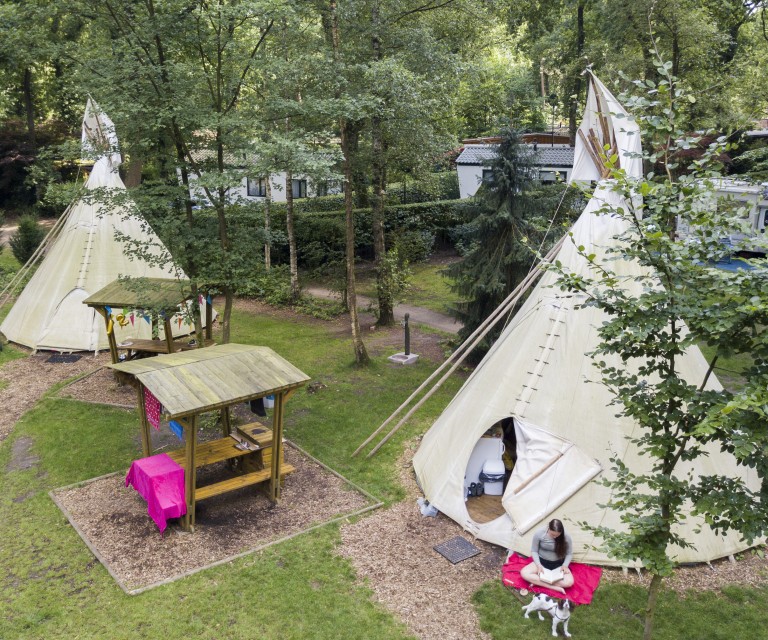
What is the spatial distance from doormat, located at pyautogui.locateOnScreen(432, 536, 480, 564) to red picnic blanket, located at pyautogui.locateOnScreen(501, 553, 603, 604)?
0.50 meters

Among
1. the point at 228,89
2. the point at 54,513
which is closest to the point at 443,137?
the point at 228,89

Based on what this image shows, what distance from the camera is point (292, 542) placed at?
28.2 ft

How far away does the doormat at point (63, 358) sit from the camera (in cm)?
1579

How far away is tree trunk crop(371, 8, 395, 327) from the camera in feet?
47.4

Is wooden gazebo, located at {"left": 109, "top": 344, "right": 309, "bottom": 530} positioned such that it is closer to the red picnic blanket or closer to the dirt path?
the red picnic blanket

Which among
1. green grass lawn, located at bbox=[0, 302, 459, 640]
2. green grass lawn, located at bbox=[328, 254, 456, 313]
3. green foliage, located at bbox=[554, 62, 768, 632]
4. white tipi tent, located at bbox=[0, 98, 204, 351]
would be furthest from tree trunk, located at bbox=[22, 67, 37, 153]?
green foliage, located at bbox=[554, 62, 768, 632]

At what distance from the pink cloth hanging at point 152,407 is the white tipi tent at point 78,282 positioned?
292 inches

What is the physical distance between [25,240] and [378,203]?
13.7 meters

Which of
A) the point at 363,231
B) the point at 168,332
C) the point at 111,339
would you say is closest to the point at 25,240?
the point at 111,339

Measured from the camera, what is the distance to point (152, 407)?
358 inches

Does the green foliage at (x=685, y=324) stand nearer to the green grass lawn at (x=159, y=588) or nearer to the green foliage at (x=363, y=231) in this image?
the green grass lawn at (x=159, y=588)

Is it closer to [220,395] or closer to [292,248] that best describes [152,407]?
[220,395]

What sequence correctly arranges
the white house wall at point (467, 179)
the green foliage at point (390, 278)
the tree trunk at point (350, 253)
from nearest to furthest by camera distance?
1. the tree trunk at point (350, 253)
2. the green foliage at point (390, 278)
3. the white house wall at point (467, 179)

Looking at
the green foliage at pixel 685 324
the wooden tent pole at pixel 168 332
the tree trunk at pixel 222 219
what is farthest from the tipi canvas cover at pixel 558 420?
the wooden tent pole at pixel 168 332
